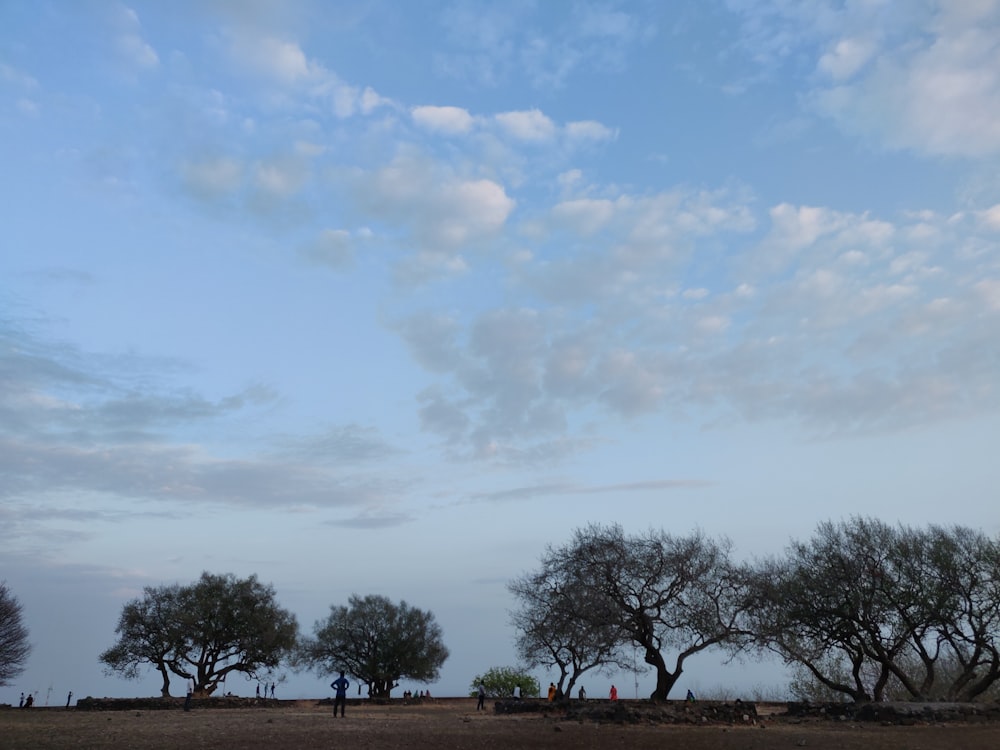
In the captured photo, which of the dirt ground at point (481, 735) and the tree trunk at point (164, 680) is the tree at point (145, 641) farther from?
the dirt ground at point (481, 735)

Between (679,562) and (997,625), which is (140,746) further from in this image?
(997,625)

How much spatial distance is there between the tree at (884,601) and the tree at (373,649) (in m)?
36.1

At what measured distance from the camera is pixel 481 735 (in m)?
22.8

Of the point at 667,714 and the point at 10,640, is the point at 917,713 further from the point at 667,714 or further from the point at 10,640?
the point at 10,640

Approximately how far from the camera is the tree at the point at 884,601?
113 ft

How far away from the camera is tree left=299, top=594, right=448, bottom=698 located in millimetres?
62719

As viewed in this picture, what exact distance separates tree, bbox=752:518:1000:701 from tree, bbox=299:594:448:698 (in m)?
36.1

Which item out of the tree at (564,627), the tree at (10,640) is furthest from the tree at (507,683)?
the tree at (10,640)

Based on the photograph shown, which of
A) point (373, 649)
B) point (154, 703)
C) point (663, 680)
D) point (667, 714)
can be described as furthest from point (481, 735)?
point (373, 649)

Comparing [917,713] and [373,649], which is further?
[373,649]

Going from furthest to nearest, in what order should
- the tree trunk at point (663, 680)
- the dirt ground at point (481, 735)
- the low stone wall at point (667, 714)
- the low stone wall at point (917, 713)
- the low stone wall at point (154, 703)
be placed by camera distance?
the low stone wall at point (154, 703) → the tree trunk at point (663, 680) → the low stone wall at point (667, 714) → the low stone wall at point (917, 713) → the dirt ground at point (481, 735)

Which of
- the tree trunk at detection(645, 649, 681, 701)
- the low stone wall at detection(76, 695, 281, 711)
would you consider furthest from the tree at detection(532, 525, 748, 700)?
the low stone wall at detection(76, 695, 281, 711)

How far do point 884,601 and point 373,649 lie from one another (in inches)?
1731

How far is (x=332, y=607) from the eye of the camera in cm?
6600
